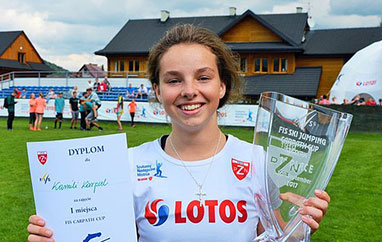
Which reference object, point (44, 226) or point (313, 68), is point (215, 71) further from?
point (313, 68)

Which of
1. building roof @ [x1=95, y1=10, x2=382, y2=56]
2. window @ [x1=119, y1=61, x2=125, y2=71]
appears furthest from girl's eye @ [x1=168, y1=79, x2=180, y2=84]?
window @ [x1=119, y1=61, x2=125, y2=71]

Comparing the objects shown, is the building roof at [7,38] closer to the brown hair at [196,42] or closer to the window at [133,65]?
the window at [133,65]

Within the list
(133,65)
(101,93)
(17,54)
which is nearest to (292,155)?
(101,93)

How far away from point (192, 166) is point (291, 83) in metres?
29.6

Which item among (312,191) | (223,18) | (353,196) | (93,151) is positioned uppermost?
(223,18)

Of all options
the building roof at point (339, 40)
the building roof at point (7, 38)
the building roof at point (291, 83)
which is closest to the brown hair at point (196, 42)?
the building roof at point (291, 83)

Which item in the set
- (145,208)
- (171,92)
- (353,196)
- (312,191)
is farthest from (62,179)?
(353,196)

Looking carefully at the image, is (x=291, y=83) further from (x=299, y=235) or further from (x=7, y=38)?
(x=7, y=38)

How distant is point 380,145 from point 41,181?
13.7m

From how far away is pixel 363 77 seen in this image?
988 inches

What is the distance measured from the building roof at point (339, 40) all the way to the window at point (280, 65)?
176 cm

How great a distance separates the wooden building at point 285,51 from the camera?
30922 millimetres

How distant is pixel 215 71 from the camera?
2057 millimetres

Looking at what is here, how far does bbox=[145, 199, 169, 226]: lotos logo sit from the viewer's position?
6.54 ft
